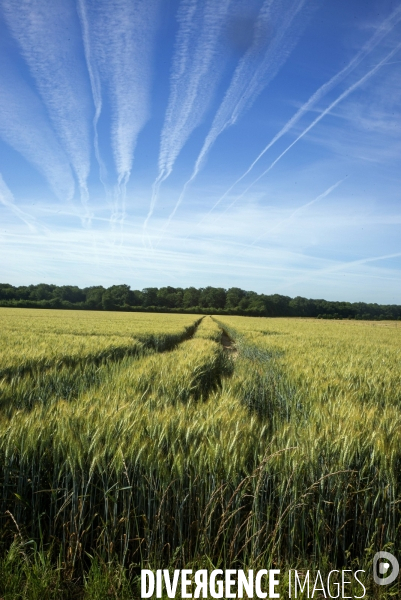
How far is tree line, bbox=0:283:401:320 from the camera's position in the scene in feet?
285

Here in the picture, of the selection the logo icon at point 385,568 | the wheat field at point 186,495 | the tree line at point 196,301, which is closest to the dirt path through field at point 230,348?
the wheat field at point 186,495

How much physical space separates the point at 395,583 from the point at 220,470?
1.16 m

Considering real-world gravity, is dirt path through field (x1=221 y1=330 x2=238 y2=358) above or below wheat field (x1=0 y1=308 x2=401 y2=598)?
Answer: below

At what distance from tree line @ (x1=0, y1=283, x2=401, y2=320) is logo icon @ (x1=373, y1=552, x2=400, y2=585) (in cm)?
7957

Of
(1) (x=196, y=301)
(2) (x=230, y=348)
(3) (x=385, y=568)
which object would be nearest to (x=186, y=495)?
(3) (x=385, y=568)

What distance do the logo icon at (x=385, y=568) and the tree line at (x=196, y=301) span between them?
261 ft

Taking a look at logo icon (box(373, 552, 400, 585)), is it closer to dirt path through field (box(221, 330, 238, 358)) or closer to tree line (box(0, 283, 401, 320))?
dirt path through field (box(221, 330, 238, 358))

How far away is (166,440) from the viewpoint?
253 centimetres

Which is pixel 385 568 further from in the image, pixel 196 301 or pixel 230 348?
pixel 196 301

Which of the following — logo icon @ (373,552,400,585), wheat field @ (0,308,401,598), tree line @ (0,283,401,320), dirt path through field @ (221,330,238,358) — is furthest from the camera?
tree line @ (0,283,401,320)

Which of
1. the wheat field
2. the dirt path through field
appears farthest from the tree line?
the wheat field

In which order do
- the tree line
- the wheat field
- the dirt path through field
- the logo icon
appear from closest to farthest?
the logo icon < the wheat field < the dirt path through field < the tree line

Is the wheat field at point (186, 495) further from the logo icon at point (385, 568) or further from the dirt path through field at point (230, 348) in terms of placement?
the dirt path through field at point (230, 348)

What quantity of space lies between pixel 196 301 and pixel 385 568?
103211mm
